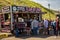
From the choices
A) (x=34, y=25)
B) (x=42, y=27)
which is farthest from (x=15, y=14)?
(x=42, y=27)

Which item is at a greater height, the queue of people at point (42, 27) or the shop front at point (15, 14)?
the shop front at point (15, 14)

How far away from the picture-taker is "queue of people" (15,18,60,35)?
771 inches

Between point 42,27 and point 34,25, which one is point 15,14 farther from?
point 42,27

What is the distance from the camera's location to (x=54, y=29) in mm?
20188

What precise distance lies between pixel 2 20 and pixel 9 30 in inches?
65.2

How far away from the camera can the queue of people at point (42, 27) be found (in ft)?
64.3

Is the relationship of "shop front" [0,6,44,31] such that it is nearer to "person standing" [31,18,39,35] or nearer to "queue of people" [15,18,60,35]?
"queue of people" [15,18,60,35]

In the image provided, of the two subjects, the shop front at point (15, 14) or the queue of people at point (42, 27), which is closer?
the queue of people at point (42, 27)

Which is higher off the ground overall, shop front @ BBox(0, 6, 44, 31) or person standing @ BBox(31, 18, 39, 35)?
shop front @ BBox(0, 6, 44, 31)

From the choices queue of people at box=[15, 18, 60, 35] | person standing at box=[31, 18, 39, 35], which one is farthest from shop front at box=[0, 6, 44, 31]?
person standing at box=[31, 18, 39, 35]

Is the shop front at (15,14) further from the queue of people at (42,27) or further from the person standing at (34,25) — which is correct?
the person standing at (34,25)

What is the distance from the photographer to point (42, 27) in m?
20.9

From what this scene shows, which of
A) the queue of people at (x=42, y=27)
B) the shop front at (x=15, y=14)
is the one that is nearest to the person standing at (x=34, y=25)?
the queue of people at (x=42, y=27)

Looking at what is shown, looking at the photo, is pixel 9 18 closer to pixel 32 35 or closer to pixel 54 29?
pixel 32 35
